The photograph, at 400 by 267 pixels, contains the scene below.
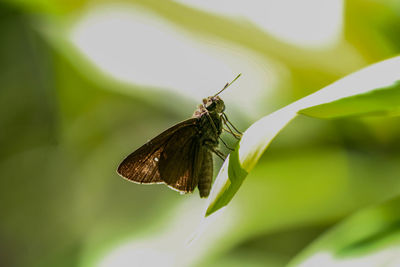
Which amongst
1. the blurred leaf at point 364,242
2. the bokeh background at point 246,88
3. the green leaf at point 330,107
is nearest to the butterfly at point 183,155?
the bokeh background at point 246,88

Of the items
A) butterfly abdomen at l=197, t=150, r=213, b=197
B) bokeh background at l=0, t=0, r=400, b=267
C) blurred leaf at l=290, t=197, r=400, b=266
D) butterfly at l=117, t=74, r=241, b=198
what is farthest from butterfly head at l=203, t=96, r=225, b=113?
blurred leaf at l=290, t=197, r=400, b=266

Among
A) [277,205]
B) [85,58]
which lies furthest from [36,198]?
[277,205]

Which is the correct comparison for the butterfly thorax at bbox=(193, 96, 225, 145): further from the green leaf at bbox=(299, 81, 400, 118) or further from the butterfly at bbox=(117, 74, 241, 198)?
the green leaf at bbox=(299, 81, 400, 118)

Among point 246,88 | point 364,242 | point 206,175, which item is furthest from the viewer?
point 246,88

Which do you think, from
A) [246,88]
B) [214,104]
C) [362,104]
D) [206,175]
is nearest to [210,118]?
[214,104]

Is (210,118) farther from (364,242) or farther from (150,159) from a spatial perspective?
(364,242)
